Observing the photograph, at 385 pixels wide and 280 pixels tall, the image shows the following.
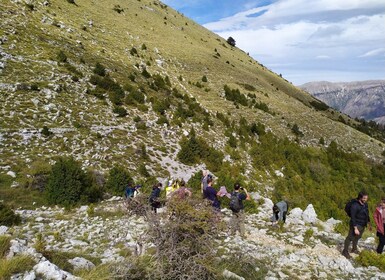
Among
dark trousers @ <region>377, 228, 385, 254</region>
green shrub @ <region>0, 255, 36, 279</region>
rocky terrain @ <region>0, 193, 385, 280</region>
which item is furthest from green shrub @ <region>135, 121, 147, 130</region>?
green shrub @ <region>0, 255, 36, 279</region>

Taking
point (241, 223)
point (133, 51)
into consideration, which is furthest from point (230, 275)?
point (133, 51)

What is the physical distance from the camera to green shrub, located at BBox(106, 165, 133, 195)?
1703 centimetres

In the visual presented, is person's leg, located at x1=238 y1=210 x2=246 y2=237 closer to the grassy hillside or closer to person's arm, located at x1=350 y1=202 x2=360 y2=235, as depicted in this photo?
person's arm, located at x1=350 y1=202 x2=360 y2=235

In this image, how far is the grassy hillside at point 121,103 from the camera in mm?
19359

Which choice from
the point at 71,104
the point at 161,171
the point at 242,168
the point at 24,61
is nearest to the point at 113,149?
the point at 161,171

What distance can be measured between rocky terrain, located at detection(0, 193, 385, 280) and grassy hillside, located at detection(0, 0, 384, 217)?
161 inches

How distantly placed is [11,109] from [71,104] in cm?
412

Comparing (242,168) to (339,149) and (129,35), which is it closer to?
(339,149)

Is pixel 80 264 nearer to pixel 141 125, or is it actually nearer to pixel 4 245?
pixel 4 245

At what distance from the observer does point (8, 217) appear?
12109mm

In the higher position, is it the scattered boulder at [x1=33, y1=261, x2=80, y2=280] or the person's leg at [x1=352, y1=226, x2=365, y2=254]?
the scattered boulder at [x1=33, y1=261, x2=80, y2=280]

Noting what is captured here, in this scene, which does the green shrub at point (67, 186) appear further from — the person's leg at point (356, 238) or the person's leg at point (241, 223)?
the person's leg at point (356, 238)

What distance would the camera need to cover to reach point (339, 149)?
3347 cm

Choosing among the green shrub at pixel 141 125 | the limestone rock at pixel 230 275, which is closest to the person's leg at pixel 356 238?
the limestone rock at pixel 230 275
